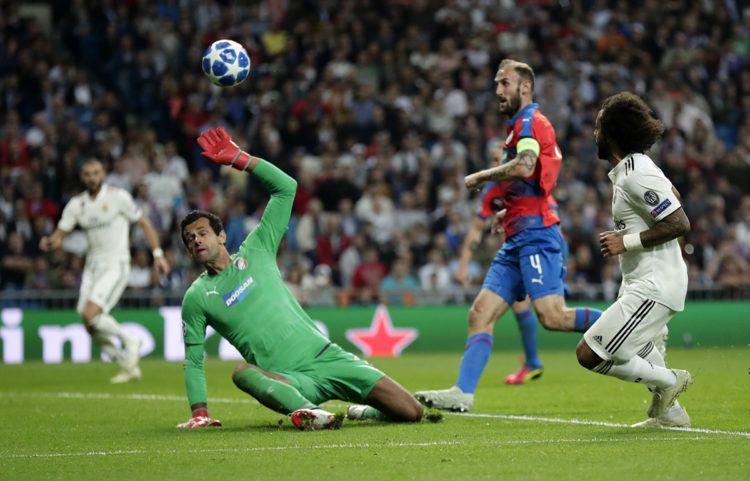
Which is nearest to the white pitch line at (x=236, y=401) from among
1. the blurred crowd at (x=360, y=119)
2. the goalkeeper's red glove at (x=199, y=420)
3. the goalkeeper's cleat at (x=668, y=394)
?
the goalkeeper's cleat at (x=668, y=394)

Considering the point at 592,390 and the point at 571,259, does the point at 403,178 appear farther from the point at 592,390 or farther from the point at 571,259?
the point at 592,390

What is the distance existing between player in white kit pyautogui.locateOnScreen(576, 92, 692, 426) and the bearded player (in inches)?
72.7

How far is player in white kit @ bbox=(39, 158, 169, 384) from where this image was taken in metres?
15.0

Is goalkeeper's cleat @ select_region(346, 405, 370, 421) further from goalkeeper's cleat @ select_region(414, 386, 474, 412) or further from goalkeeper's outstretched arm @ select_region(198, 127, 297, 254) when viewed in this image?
goalkeeper's outstretched arm @ select_region(198, 127, 297, 254)

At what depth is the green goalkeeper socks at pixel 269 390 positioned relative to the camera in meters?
8.51

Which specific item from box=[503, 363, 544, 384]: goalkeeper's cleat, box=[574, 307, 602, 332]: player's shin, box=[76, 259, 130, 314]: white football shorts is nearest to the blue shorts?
box=[574, 307, 602, 332]: player's shin

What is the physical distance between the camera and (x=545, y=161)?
34.0 ft

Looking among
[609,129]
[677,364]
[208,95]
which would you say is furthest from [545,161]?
[208,95]

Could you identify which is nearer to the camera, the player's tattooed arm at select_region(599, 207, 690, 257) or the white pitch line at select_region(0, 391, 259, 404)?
the player's tattooed arm at select_region(599, 207, 690, 257)

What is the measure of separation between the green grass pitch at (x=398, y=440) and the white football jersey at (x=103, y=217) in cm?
262

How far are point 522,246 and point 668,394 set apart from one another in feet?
8.30

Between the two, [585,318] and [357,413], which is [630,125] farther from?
[357,413]

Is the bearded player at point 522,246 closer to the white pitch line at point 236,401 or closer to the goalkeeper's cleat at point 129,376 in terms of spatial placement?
the white pitch line at point 236,401

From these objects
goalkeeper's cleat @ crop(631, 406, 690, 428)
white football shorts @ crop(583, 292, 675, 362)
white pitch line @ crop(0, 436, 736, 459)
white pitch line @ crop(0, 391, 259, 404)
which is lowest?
white pitch line @ crop(0, 391, 259, 404)
